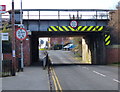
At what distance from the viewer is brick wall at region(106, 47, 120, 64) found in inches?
1471

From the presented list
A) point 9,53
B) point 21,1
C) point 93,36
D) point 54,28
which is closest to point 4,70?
point 21,1

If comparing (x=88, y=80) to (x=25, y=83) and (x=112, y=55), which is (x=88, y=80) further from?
(x=112, y=55)

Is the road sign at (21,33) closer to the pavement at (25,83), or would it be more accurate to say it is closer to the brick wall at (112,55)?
the pavement at (25,83)

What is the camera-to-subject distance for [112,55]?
37531 mm

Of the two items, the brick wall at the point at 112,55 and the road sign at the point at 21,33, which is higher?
the road sign at the point at 21,33

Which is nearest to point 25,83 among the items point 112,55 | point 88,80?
point 88,80

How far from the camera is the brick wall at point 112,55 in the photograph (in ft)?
123

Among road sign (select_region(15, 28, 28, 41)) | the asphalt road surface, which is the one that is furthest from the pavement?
road sign (select_region(15, 28, 28, 41))

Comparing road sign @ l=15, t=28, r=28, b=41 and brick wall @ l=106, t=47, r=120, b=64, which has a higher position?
road sign @ l=15, t=28, r=28, b=41

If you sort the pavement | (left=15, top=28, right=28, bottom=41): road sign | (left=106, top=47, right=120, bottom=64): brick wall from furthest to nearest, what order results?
(left=106, top=47, right=120, bottom=64): brick wall → (left=15, top=28, right=28, bottom=41): road sign → the pavement

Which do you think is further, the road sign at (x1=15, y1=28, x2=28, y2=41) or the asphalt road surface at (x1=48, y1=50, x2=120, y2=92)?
the road sign at (x1=15, y1=28, x2=28, y2=41)

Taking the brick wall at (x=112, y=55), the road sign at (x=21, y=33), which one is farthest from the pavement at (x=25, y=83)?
the brick wall at (x=112, y=55)

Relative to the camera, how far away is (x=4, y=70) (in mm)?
21578

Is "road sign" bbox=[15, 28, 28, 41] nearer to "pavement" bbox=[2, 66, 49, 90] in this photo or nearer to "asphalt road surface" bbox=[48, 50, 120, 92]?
"asphalt road surface" bbox=[48, 50, 120, 92]
